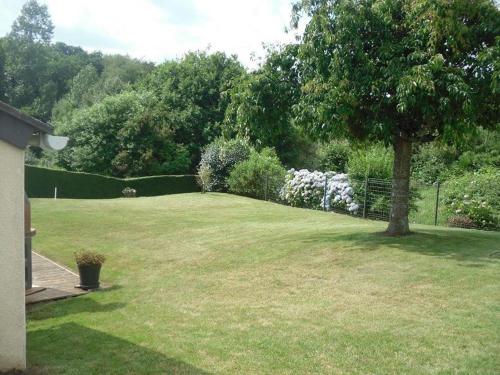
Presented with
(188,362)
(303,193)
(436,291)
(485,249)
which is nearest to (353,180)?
(303,193)

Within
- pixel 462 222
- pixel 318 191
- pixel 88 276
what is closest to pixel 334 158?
pixel 318 191

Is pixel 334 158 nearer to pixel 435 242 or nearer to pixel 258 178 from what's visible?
pixel 258 178

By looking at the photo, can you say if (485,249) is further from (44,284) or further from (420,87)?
(44,284)

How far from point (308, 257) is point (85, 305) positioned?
4.57 m

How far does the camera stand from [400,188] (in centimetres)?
1209

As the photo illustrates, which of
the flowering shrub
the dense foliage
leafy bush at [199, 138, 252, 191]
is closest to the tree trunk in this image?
the dense foliage

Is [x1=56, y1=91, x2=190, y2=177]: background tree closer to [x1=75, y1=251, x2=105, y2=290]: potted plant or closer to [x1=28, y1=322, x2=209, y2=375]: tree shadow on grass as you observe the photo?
[x1=75, y1=251, x2=105, y2=290]: potted plant

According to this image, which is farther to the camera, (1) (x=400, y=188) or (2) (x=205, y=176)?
(2) (x=205, y=176)

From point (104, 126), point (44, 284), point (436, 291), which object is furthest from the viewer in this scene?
point (104, 126)

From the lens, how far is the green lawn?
545 cm

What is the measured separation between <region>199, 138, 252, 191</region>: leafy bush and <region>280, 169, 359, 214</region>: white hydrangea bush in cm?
471

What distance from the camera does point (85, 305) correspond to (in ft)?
26.3

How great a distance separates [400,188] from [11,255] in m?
9.26

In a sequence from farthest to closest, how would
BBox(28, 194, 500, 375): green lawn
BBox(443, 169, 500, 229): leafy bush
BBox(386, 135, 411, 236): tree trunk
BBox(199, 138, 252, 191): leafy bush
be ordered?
BBox(199, 138, 252, 191): leafy bush, BBox(443, 169, 500, 229): leafy bush, BBox(386, 135, 411, 236): tree trunk, BBox(28, 194, 500, 375): green lawn
